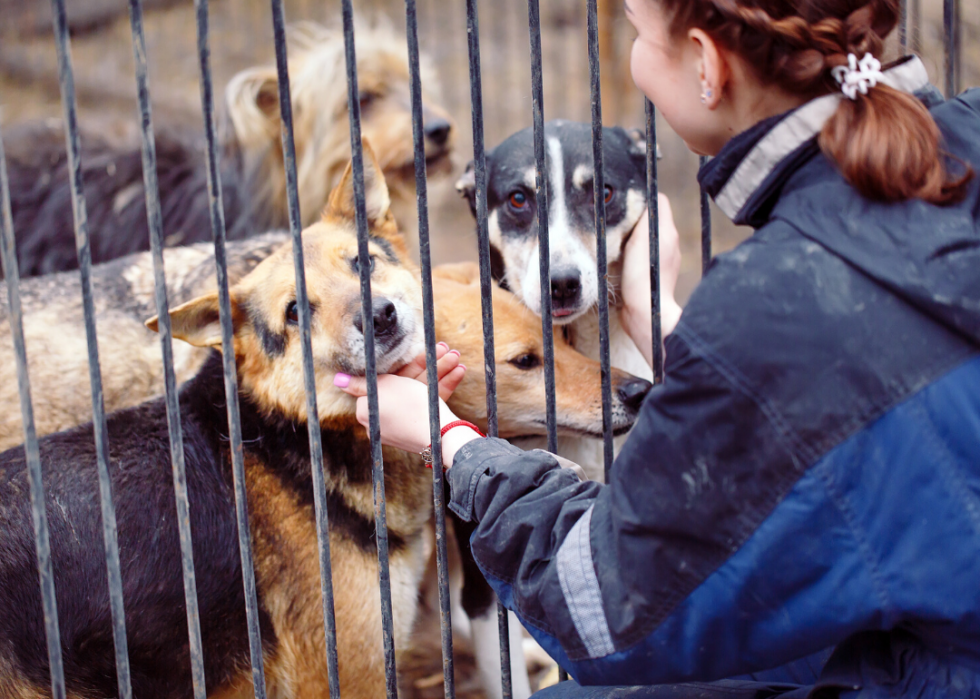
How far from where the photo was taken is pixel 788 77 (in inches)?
61.8

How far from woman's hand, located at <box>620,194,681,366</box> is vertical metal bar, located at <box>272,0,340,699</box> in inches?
43.4

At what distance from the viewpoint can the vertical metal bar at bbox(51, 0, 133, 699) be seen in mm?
1748

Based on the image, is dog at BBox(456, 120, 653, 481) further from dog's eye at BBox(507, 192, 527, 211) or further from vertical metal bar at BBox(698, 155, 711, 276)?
vertical metal bar at BBox(698, 155, 711, 276)

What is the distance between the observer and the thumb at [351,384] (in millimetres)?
2426

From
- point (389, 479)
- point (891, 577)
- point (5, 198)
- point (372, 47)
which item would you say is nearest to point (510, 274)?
point (389, 479)

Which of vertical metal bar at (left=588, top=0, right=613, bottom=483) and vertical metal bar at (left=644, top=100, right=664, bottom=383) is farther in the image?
vertical metal bar at (left=644, top=100, right=664, bottom=383)

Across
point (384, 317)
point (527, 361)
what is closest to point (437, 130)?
point (527, 361)

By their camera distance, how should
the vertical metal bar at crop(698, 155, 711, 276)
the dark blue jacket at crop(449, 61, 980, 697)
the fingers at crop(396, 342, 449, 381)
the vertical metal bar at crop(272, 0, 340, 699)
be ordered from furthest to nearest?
the fingers at crop(396, 342, 449, 381) < the vertical metal bar at crop(698, 155, 711, 276) < the vertical metal bar at crop(272, 0, 340, 699) < the dark blue jacket at crop(449, 61, 980, 697)

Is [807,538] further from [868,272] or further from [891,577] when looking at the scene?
[868,272]

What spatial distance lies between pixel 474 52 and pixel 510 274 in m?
1.52

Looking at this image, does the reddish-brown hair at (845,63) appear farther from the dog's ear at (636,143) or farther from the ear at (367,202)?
the dog's ear at (636,143)

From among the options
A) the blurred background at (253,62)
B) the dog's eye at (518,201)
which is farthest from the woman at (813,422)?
the blurred background at (253,62)

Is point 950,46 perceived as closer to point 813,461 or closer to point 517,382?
point 517,382

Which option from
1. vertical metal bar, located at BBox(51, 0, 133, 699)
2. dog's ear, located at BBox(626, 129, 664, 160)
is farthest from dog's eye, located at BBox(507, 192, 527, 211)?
vertical metal bar, located at BBox(51, 0, 133, 699)
